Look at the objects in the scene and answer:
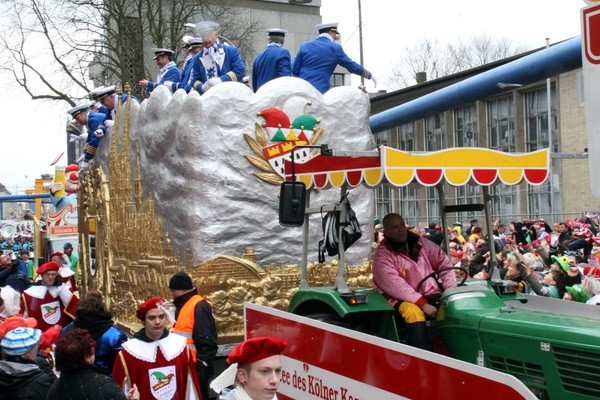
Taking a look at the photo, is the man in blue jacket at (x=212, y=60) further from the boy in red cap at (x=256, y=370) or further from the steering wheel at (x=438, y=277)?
the boy in red cap at (x=256, y=370)

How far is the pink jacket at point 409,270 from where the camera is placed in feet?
21.3

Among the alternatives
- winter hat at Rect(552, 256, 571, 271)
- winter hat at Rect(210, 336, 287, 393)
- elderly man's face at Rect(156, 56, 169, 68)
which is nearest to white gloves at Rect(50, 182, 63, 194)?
elderly man's face at Rect(156, 56, 169, 68)

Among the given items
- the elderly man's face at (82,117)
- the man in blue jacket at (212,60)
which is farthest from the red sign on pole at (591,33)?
the elderly man's face at (82,117)

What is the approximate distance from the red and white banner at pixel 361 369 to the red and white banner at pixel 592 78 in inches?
68.3

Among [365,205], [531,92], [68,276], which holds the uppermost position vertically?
[531,92]

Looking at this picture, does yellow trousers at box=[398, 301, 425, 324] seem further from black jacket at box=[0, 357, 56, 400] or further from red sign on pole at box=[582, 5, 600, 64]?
red sign on pole at box=[582, 5, 600, 64]

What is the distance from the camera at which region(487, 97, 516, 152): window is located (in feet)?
101

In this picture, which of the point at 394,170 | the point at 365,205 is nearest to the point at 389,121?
the point at 365,205

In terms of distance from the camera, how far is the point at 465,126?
110 ft

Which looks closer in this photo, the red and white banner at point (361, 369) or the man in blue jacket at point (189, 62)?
the red and white banner at point (361, 369)

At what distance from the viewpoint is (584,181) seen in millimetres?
27531

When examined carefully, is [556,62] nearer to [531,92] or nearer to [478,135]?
[531,92]

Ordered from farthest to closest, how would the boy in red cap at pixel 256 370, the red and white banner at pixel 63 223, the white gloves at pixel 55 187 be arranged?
the white gloves at pixel 55 187 < the red and white banner at pixel 63 223 < the boy in red cap at pixel 256 370

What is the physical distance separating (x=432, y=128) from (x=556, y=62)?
82.5ft
